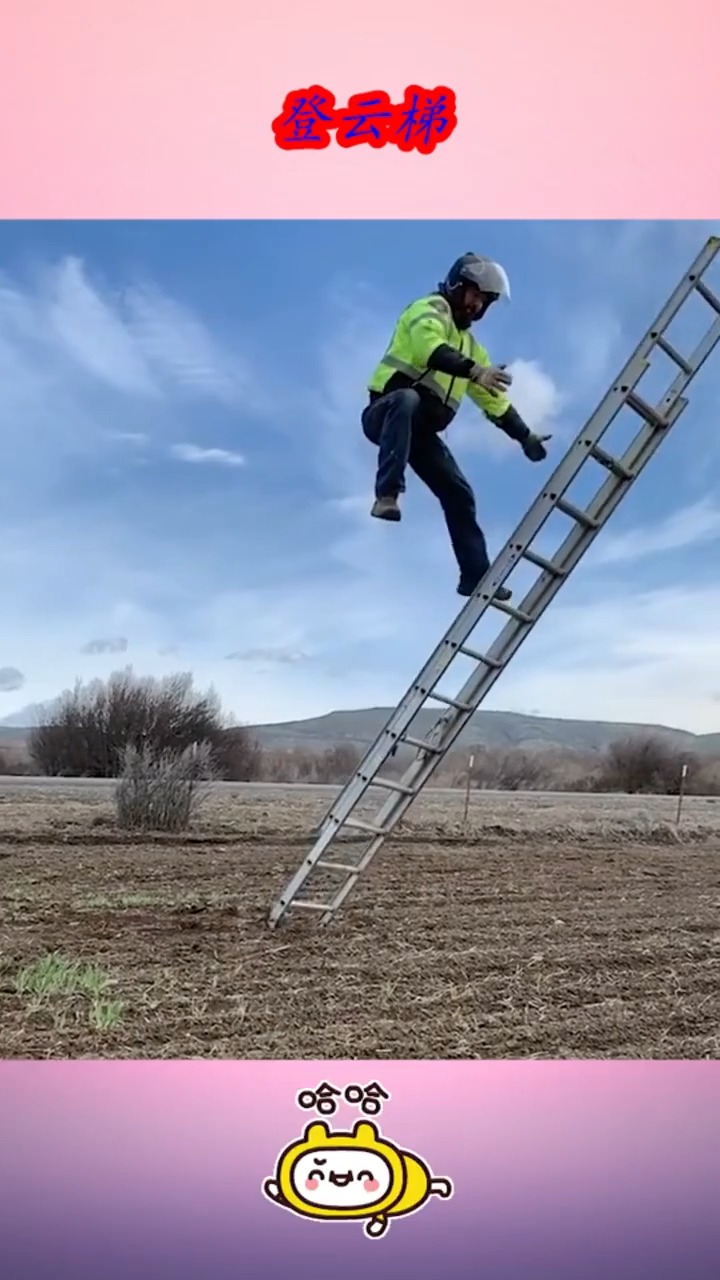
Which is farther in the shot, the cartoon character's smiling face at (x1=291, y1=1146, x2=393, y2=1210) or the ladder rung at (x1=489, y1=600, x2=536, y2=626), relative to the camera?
the ladder rung at (x1=489, y1=600, x2=536, y2=626)

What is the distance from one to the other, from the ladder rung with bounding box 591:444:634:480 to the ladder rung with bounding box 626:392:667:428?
0.13 metres

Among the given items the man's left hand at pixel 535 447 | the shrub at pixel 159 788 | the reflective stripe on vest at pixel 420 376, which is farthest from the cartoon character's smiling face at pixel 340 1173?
the reflective stripe on vest at pixel 420 376

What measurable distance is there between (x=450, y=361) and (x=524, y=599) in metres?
0.67

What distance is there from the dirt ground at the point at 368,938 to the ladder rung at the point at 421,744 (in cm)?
40

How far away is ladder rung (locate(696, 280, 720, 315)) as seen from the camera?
10.7 ft

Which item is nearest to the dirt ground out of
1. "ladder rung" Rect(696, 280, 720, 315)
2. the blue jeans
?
the blue jeans

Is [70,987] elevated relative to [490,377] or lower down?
lower down

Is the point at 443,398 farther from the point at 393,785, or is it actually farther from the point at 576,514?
the point at 393,785

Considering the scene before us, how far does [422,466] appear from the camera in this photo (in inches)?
132

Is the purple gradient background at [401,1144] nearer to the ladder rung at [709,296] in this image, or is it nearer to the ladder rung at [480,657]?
the ladder rung at [480,657]

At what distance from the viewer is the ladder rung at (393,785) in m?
3.37

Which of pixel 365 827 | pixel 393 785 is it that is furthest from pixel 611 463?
pixel 365 827

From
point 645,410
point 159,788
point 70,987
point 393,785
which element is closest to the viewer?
point 70,987

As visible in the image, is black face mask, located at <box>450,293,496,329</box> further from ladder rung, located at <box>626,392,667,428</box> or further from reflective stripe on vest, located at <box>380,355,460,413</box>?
ladder rung, located at <box>626,392,667,428</box>
